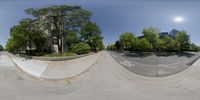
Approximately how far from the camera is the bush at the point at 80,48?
147 cm

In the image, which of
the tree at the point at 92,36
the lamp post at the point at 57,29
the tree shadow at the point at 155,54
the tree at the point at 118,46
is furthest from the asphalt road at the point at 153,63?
the lamp post at the point at 57,29

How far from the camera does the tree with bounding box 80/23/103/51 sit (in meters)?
1.55

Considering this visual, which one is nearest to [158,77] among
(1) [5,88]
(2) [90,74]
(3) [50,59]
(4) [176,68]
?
(4) [176,68]

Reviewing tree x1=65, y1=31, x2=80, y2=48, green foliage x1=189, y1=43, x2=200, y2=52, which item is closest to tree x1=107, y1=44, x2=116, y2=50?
tree x1=65, y1=31, x2=80, y2=48

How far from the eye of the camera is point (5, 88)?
255 cm

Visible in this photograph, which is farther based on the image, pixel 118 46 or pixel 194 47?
pixel 194 47

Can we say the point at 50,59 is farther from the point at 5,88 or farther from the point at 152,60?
the point at 5,88

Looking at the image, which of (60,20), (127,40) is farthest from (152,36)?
(60,20)

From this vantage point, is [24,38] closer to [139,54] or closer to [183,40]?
[139,54]

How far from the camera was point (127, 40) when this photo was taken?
155cm

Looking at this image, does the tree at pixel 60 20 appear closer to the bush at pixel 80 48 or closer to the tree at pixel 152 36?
the bush at pixel 80 48

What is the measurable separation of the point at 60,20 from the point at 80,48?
0.31 metres

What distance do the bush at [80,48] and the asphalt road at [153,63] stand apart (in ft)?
0.97

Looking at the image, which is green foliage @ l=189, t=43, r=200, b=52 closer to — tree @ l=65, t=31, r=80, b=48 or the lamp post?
tree @ l=65, t=31, r=80, b=48
